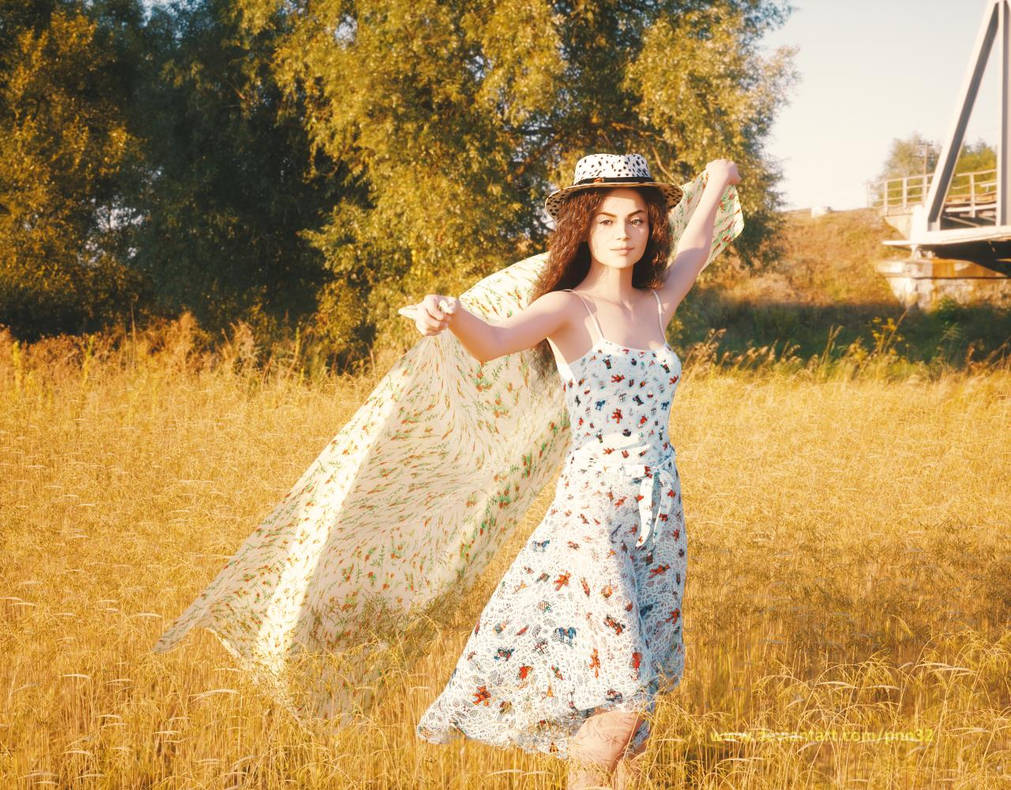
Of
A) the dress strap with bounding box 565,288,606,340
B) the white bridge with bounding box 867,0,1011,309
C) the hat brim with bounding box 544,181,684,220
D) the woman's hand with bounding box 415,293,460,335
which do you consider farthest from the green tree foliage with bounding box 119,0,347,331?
the woman's hand with bounding box 415,293,460,335

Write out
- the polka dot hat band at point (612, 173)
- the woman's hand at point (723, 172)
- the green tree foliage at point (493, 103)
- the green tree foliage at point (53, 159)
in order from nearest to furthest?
the polka dot hat band at point (612, 173) < the woman's hand at point (723, 172) < the green tree foliage at point (493, 103) < the green tree foliage at point (53, 159)

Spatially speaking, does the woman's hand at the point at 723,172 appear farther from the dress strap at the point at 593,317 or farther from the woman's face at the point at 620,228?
the dress strap at the point at 593,317

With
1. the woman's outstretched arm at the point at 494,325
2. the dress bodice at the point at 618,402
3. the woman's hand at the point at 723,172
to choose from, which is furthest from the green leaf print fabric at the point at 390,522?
the dress bodice at the point at 618,402

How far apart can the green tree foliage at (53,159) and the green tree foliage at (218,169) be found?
102 centimetres

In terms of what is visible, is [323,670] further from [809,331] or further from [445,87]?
[809,331]

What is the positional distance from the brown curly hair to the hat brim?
0.9 inches

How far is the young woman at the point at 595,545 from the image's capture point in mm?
2596

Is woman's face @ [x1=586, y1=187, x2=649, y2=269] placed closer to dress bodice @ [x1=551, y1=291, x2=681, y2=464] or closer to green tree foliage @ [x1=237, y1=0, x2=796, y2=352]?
dress bodice @ [x1=551, y1=291, x2=681, y2=464]

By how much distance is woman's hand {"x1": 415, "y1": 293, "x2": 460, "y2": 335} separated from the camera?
2381mm

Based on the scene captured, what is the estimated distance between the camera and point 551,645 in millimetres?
2730

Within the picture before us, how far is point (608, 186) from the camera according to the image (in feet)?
9.76

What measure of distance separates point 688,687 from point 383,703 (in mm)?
1236

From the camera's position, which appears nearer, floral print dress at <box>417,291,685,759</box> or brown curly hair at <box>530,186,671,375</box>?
floral print dress at <box>417,291,685,759</box>

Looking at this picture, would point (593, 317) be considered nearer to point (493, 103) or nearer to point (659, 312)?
point (659, 312)
